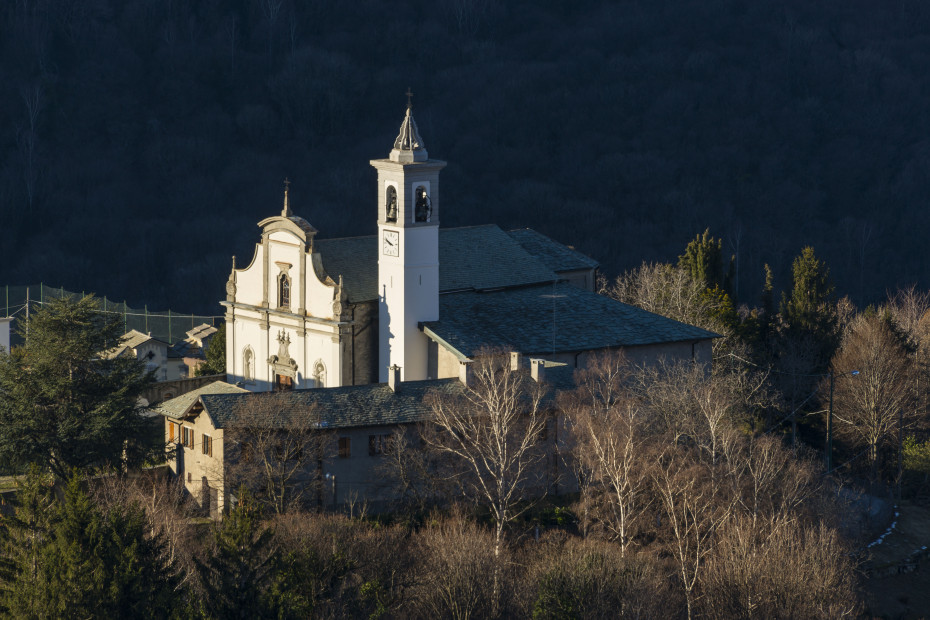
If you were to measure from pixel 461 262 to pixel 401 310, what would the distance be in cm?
599

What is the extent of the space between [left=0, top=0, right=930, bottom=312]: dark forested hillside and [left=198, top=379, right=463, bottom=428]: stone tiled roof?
7244 centimetres

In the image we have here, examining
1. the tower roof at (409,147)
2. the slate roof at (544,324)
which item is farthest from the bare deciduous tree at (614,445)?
the tower roof at (409,147)

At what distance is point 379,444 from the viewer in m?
54.7

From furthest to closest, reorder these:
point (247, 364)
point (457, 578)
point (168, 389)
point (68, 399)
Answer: point (247, 364) < point (168, 389) < point (68, 399) < point (457, 578)

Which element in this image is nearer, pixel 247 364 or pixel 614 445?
pixel 614 445

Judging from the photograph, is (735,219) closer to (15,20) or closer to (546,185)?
(546,185)

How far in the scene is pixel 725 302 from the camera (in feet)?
242

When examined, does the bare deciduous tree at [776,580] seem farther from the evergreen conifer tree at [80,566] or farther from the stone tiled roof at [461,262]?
the stone tiled roof at [461,262]

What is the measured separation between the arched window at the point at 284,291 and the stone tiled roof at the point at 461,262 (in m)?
2.10

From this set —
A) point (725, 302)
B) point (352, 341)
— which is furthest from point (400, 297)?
point (725, 302)

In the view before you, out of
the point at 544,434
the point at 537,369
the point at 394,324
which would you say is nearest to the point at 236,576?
the point at 544,434

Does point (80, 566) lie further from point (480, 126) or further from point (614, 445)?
point (480, 126)

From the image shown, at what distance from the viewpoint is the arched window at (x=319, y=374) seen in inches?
2485

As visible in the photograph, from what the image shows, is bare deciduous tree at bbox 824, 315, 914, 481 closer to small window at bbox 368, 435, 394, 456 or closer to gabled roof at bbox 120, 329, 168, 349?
small window at bbox 368, 435, 394, 456
